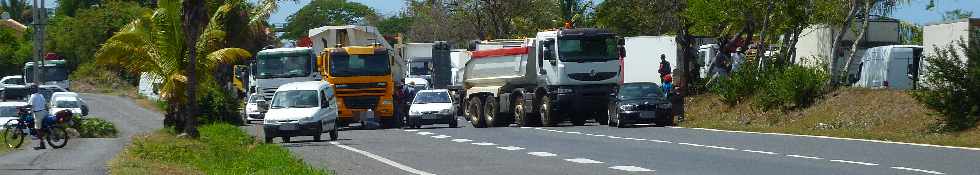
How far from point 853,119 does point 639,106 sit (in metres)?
6.00

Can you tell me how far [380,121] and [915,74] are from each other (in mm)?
15542

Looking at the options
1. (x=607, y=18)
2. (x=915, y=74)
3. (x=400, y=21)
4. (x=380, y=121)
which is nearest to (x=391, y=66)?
(x=380, y=121)

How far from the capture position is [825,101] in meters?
41.1

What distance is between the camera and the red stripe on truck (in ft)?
151

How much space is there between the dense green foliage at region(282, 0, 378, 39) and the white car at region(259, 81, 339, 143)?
110m

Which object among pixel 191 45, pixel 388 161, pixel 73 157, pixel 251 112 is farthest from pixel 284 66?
pixel 388 161

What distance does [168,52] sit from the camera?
3981 centimetres

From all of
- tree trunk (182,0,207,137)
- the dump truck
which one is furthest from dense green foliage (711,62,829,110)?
tree trunk (182,0,207,137)

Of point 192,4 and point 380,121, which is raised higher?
point 192,4

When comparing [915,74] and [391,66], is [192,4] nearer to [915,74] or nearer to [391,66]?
[391,66]

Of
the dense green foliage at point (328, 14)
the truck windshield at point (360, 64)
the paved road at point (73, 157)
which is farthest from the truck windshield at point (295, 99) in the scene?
the dense green foliage at point (328, 14)

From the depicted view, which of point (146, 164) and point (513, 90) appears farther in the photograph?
point (513, 90)

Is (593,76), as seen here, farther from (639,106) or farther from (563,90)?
(639,106)

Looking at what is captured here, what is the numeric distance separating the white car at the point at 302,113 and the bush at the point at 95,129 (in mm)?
8139
